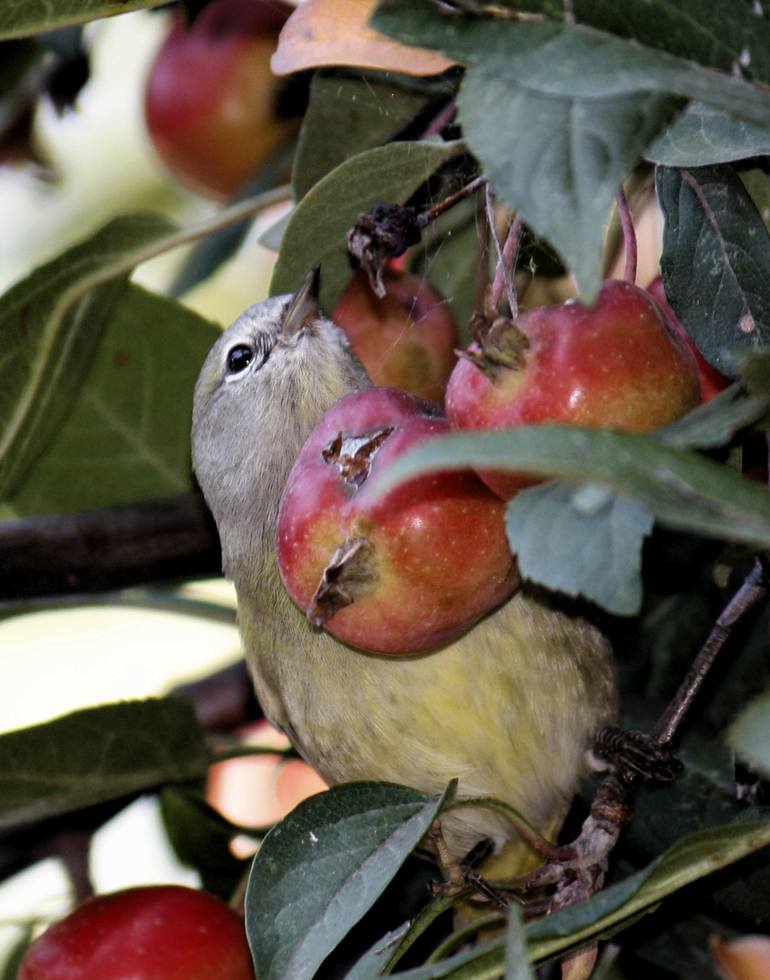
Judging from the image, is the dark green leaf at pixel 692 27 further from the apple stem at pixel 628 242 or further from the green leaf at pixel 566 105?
the apple stem at pixel 628 242

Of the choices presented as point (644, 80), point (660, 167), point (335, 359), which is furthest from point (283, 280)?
point (644, 80)

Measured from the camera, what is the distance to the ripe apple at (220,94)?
8.37 feet

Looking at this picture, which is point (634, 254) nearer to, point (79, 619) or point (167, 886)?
point (167, 886)

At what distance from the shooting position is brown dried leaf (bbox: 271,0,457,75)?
1.58 metres

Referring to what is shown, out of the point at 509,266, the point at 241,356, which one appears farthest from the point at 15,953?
the point at 509,266

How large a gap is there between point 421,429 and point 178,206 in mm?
2096

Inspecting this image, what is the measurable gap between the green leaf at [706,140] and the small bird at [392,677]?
711 mm

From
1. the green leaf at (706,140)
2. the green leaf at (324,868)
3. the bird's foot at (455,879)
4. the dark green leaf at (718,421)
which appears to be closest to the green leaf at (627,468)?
the dark green leaf at (718,421)

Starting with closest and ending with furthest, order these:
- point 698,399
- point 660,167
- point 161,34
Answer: point 698,399
point 660,167
point 161,34

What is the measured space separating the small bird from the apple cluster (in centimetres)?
54

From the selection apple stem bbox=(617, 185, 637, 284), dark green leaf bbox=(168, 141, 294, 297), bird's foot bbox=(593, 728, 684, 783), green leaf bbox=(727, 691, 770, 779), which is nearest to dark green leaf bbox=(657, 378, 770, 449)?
green leaf bbox=(727, 691, 770, 779)

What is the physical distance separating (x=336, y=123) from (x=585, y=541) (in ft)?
3.62

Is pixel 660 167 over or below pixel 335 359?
over

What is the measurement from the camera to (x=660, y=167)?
1.54m
